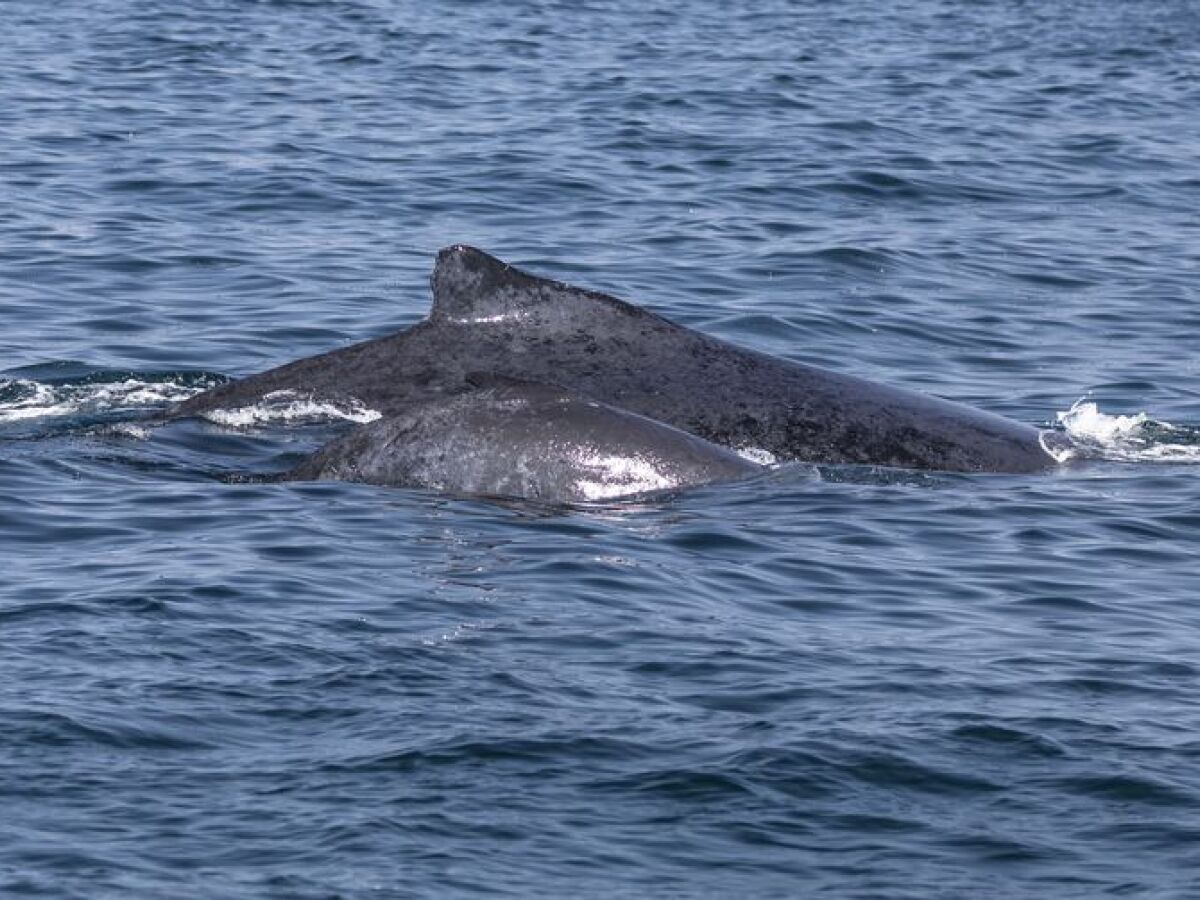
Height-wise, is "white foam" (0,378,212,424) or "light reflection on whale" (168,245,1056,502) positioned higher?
"light reflection on whale" (168,245,1056,502)

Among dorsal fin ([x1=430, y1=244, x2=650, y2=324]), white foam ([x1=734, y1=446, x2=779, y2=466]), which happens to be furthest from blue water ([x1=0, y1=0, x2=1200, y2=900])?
dorsal fin ([x1=430, y1=244, x2=650, y2=324])

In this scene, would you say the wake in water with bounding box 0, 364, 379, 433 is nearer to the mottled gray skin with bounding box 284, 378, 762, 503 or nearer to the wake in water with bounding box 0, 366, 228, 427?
the wake in water with bounding box 0, 366, 228, 427

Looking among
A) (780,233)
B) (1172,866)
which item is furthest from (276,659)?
(780,233)

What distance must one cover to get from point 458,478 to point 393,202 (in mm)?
13036

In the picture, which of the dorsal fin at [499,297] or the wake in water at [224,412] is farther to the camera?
the wake in water at [224,412]

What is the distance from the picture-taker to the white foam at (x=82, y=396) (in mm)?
17594

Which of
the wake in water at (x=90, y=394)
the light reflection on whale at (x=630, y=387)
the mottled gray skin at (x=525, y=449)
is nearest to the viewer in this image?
the mottled gray skin at (x=525, y=449)

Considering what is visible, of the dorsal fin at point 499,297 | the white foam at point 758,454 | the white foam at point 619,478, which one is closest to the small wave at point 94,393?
the dorsal fin at point 499,297

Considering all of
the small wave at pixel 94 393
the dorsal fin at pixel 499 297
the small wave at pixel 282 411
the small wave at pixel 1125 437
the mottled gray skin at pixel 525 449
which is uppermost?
the dorsal fin at pixel 499 297

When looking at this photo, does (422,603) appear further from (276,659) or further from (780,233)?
(780,233)

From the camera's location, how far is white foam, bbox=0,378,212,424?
17.6m

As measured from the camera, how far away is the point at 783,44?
1631 inches

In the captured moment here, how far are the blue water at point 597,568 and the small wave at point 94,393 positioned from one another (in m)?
0.05

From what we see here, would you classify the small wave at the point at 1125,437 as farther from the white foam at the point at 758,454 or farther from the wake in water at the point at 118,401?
the wake in water at the point at 118,401
